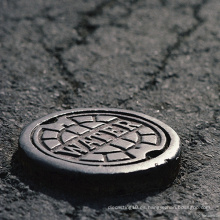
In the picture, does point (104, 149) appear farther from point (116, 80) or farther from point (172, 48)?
point (172, 48)

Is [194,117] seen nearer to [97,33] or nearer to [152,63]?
[152,63]

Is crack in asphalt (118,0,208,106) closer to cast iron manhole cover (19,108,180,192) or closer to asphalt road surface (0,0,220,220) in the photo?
asphalt road surface (0,0,220,220)

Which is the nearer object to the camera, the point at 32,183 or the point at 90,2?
the point at 32,183

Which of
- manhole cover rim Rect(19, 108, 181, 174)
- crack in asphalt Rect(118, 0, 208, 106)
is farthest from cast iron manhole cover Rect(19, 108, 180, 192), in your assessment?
crack in asphalt Rect(118, 0, 208, 106)

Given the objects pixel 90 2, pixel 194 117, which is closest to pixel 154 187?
pixel 194 117

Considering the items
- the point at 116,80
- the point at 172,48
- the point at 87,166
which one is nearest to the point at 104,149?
the point at 87,166

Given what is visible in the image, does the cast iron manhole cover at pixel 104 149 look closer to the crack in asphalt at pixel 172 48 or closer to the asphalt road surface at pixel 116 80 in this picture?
the asphalt road surface at pixel 116 80

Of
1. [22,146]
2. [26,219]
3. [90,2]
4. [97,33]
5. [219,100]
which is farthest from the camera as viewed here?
[90,2]
